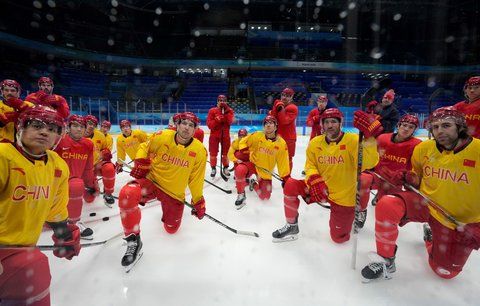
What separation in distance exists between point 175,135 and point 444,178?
2215 mm

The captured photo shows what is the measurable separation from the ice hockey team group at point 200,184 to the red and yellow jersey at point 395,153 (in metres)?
0.01

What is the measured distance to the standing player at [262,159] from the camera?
3732 mm

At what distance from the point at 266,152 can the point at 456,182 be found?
2.24 m

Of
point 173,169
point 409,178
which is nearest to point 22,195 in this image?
point 173,169

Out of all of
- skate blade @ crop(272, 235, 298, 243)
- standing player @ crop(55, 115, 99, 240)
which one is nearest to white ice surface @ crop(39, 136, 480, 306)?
skate blade @ crop(272, 235, 298, 243)

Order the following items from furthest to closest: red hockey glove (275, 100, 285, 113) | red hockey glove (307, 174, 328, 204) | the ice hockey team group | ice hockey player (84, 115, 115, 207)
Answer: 1. red hockey glove (275, 100, 285, 113)
2. ice hockey player (84, 115, 115, 207)
3. red hockey glove (307, 174, 328, 204)
4. the ice hockey team group

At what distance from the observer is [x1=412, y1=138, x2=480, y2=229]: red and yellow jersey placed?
1.97 metres

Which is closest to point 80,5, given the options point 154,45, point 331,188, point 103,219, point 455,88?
point 154,45

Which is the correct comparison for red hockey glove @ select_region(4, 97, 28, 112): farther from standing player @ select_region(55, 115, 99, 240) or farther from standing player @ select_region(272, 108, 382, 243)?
standing player @ select_region(272, 108, 382, 243)

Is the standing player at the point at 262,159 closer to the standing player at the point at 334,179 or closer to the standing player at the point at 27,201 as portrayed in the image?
the standing player at the point at 334,179

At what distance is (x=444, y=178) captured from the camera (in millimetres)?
2066

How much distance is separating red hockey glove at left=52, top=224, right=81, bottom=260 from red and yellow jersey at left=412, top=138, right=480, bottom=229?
2.47m

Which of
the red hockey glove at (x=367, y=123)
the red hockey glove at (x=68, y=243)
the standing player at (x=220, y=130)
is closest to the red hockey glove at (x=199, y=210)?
the red hockey glove at (x=68, y=243)

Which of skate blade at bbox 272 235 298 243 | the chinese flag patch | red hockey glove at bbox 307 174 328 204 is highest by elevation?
the chinese flag patch
